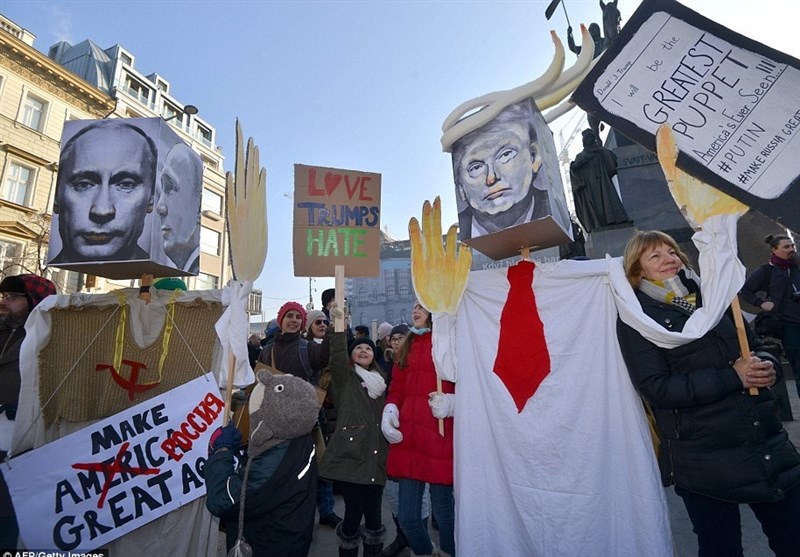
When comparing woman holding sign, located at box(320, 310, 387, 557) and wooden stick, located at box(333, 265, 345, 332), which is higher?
wooden stick, located at box(333, 265, 345, 332)

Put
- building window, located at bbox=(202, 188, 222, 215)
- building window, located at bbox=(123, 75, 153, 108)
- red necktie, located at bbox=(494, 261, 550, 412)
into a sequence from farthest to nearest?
1. building window, located at bbox=(202, 188, 222, 215)
2. building window, located at bbox=(123, 75, 153, 108)
3. red necktie, located at bbox=(494, 261, 550, 412)

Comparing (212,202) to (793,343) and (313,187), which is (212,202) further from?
(793,343)

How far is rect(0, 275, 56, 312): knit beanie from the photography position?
300 centimetres

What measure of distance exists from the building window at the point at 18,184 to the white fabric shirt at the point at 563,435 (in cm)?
2237

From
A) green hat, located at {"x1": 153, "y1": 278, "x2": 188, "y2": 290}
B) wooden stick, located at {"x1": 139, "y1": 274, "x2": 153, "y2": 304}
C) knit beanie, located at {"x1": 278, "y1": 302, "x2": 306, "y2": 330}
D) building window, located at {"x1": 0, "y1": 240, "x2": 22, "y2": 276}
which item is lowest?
knit beanie, located at {"x1": 278, "y1": 302, "x2": 306, "y2": 330}

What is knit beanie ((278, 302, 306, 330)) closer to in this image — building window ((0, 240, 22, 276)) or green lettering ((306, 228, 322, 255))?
green lettering ((306, 228, 322, 255))

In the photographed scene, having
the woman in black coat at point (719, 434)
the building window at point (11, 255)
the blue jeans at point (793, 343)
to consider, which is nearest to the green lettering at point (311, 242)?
the woman in black coat at point (719, 434)

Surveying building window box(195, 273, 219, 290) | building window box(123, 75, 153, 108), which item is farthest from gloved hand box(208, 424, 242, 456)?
building window box(123, 75, 153, 108)

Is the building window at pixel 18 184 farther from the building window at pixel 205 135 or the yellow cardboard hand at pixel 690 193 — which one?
the yellow cardboard hand at pixel 690 193

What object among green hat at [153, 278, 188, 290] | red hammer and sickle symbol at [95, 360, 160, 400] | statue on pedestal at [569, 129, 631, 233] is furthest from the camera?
statue on pedestal at [569, 129, 631, 233]

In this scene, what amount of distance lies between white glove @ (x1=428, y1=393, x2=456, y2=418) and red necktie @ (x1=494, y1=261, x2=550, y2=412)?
36 centimetres

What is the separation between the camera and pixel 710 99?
6.55 feet

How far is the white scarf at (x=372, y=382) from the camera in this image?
280 centimetres

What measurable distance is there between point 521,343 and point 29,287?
12.6 feet
